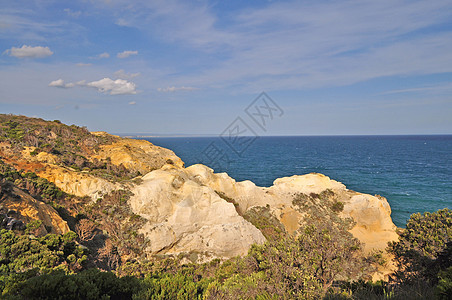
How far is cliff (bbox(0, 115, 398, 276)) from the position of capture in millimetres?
21984

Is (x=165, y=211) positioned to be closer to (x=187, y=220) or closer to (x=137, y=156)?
(x=187, y=220)

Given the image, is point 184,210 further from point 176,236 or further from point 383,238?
point 383,238

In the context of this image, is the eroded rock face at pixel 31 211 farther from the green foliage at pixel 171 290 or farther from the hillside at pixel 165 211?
the green foliage at pixel 171 290

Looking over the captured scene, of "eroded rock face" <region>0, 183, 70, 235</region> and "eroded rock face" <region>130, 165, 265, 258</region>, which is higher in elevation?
"eroded rock face" <region>0, 183, 70, 235</region>

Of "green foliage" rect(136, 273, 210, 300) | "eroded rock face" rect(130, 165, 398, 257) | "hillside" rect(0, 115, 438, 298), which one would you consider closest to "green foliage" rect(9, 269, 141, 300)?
"green foliage" rect(136, 273, 210, 300)

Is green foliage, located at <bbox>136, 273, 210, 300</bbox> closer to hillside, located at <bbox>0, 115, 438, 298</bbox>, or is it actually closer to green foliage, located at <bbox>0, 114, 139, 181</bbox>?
hillside, located at <bbox>0, 115, 438, 298</bbox>

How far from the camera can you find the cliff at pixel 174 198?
72.1 feet

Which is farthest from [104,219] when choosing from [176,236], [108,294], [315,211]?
[315,211]

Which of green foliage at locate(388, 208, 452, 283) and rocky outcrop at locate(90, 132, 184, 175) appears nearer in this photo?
green foliage at locate(388, 208, 452, 283)

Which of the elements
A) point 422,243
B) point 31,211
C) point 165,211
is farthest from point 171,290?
point 422,243

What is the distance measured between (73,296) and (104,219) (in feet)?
49.5

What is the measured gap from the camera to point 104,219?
21625 mm

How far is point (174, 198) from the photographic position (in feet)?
81.4

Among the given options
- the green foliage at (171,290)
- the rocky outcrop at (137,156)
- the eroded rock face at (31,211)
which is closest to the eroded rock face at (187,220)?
the eroded rock face at (31,211)
